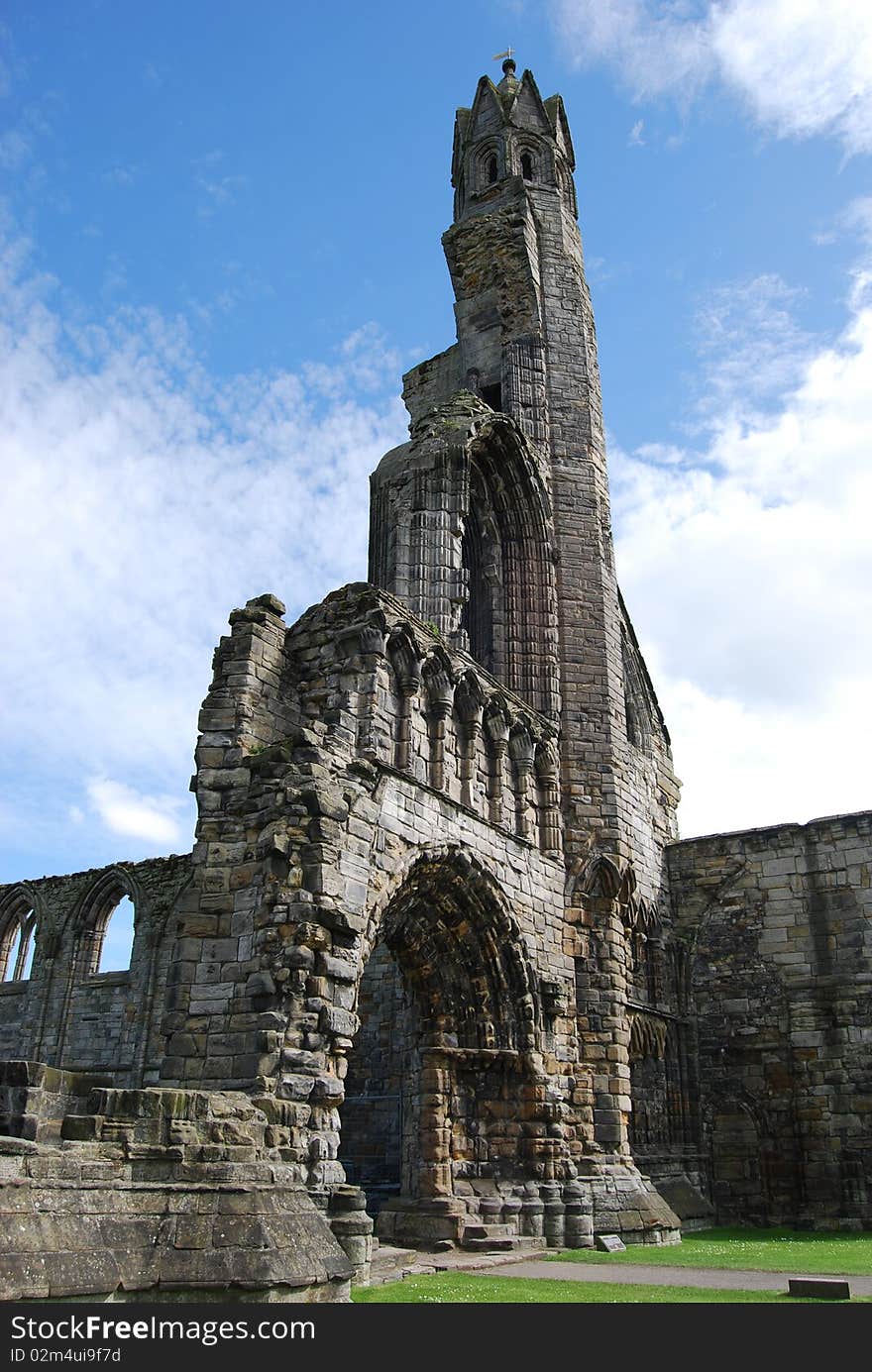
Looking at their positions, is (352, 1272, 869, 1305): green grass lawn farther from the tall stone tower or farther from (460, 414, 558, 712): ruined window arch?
(460, 414, 558, 712): ruined window arch

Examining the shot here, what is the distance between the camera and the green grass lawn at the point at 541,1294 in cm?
726

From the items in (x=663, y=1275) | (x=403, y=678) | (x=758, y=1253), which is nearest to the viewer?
(x=663, y=1275)

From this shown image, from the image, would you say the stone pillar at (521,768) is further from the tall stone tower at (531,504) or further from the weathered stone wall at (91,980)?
the weathered stone wall at (91,980)

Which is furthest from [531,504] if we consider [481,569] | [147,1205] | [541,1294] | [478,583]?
[147,1205]

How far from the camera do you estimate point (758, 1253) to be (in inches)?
442

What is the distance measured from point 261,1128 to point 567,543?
434 inches

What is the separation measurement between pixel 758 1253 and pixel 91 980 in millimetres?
15173

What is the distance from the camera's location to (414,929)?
40.6 feet

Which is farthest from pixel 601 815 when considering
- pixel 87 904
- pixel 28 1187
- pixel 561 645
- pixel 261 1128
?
pixel 87 904

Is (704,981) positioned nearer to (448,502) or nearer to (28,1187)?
(448,502)

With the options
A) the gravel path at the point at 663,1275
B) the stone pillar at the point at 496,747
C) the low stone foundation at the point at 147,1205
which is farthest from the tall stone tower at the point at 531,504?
the low stone foundation at the point at 147,1205

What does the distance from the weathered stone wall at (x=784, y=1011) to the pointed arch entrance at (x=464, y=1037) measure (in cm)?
529

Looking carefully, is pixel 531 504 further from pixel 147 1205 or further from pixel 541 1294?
pixel 147 1205

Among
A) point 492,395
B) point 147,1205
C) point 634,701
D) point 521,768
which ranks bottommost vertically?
point 147,1205
